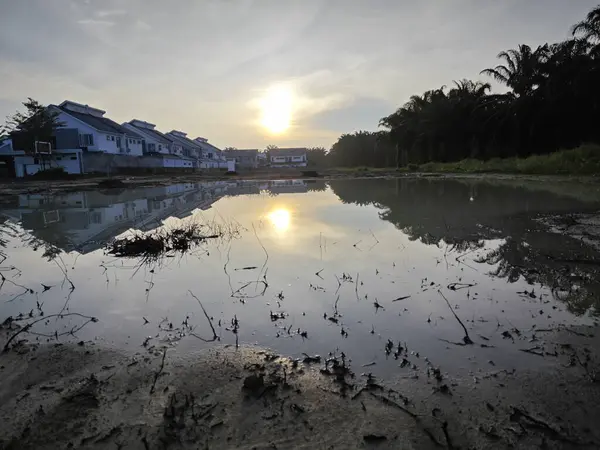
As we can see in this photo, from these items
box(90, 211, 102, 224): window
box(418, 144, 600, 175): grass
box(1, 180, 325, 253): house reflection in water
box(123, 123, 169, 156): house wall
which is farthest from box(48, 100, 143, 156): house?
box(418, 144, 600, 175): grass

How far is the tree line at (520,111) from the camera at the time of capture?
28.6m

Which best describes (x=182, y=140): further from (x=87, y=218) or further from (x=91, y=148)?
(x=87, y=218)

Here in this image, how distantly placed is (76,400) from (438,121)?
161 ft

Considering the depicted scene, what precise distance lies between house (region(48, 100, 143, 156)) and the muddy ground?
144 feet

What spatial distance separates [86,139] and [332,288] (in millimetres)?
43928

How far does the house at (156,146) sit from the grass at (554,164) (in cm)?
4120

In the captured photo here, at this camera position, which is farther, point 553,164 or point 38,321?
point 553,164

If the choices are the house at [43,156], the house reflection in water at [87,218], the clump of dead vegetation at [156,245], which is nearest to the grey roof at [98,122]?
the house at [43,156]

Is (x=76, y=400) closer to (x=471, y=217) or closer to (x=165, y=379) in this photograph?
(x=165, y=379)

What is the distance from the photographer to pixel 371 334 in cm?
373

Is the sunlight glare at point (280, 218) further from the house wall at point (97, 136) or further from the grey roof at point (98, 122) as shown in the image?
the grey roof at point (98, 122)

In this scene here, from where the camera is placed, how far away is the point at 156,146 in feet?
183

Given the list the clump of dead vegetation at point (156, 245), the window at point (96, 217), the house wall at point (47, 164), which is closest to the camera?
the clump of dead vegetation at point (156, 245)

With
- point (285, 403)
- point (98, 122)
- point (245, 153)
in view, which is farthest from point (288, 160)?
point (285, 403)
